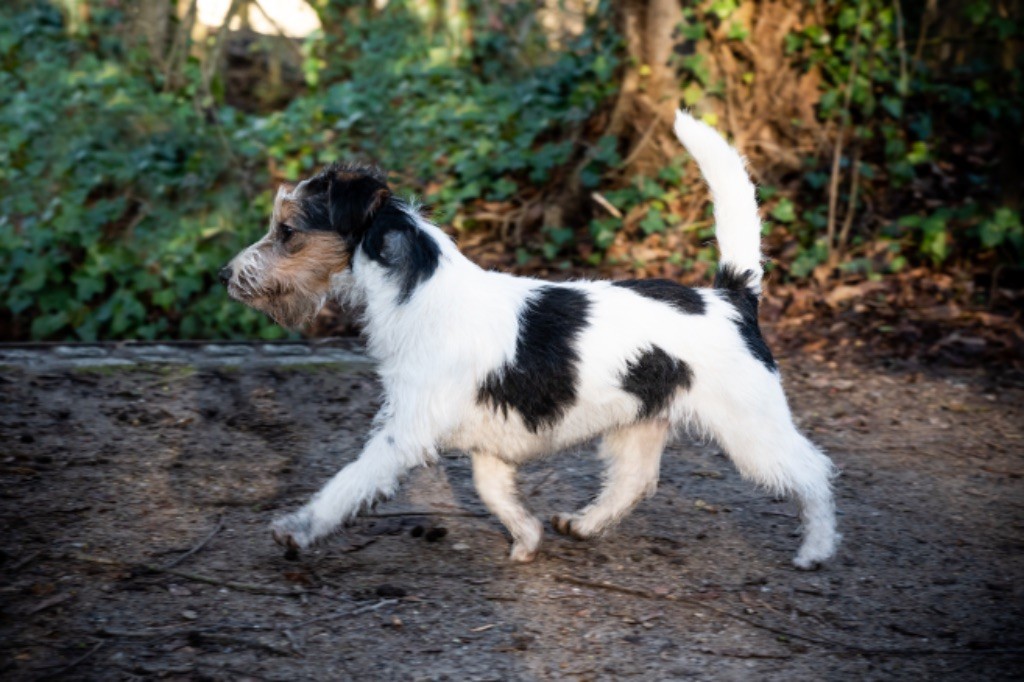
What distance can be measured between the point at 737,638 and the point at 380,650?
4.05ft

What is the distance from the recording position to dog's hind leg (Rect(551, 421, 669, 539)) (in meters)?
4.50

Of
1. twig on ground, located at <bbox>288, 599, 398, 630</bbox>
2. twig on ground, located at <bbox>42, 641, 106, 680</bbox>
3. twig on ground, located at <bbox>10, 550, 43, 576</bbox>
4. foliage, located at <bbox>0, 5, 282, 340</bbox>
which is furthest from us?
foliage, located at <bbox>0, 5, 282, 340</bbox>

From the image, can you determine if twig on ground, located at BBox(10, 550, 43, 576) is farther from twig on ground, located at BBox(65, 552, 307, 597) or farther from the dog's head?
the dog's head

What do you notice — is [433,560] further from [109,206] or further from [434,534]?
[109,206]

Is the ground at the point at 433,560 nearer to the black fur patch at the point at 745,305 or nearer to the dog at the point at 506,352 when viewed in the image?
the dog at the point at 506,352

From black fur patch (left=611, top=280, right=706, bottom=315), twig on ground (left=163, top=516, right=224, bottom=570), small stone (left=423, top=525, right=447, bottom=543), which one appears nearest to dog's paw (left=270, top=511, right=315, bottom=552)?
twig on ground (left=163, top=516, right=224, bottom=570)

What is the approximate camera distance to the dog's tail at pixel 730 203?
4.36m

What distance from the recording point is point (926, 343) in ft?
25.3

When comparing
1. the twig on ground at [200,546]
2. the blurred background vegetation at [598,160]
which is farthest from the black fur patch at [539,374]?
the blurred background vegetation at [598,160]

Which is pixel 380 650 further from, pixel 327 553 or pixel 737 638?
pixel 737 638

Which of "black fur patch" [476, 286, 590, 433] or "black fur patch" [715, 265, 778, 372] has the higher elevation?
"black fur patch" [715, 265, 778, 372]

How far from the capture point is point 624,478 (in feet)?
14.8

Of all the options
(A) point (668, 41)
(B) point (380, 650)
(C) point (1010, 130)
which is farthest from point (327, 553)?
(C) point (1010, 130)

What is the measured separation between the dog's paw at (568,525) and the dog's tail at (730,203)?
3.77 feet
